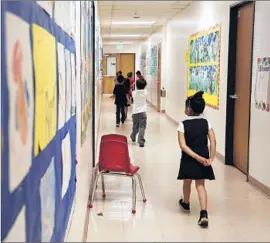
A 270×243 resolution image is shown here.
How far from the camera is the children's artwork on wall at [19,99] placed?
90 centimetres

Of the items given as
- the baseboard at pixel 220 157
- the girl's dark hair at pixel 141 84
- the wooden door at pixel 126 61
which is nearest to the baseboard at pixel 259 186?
the baseboard at pixel 220 157

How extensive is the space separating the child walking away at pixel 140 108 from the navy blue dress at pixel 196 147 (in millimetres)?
3004

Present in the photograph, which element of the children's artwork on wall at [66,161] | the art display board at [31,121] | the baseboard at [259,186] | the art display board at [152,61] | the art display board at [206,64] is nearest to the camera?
the art display board at [31,121]

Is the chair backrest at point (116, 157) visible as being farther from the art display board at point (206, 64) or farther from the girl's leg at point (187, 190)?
the art display board at point (206, 64)

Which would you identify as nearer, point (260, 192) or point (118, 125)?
point (260, 192)

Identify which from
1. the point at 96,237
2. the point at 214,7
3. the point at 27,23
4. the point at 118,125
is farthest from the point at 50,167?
the point at 118,125

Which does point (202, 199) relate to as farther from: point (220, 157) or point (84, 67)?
point (220, 157)

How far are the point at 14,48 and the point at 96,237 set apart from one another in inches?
31.2

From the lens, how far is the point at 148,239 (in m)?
1.44

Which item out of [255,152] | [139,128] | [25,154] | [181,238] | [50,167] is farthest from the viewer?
[139,128]

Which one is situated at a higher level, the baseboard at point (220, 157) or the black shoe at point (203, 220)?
the black shoe at point (203, 220)

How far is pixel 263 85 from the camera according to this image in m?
3.91

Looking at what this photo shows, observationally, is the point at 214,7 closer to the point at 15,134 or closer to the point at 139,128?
the point at 139,128

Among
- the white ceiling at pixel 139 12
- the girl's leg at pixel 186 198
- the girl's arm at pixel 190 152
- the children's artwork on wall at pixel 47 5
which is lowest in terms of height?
the girl's leg at pixel 186 198
